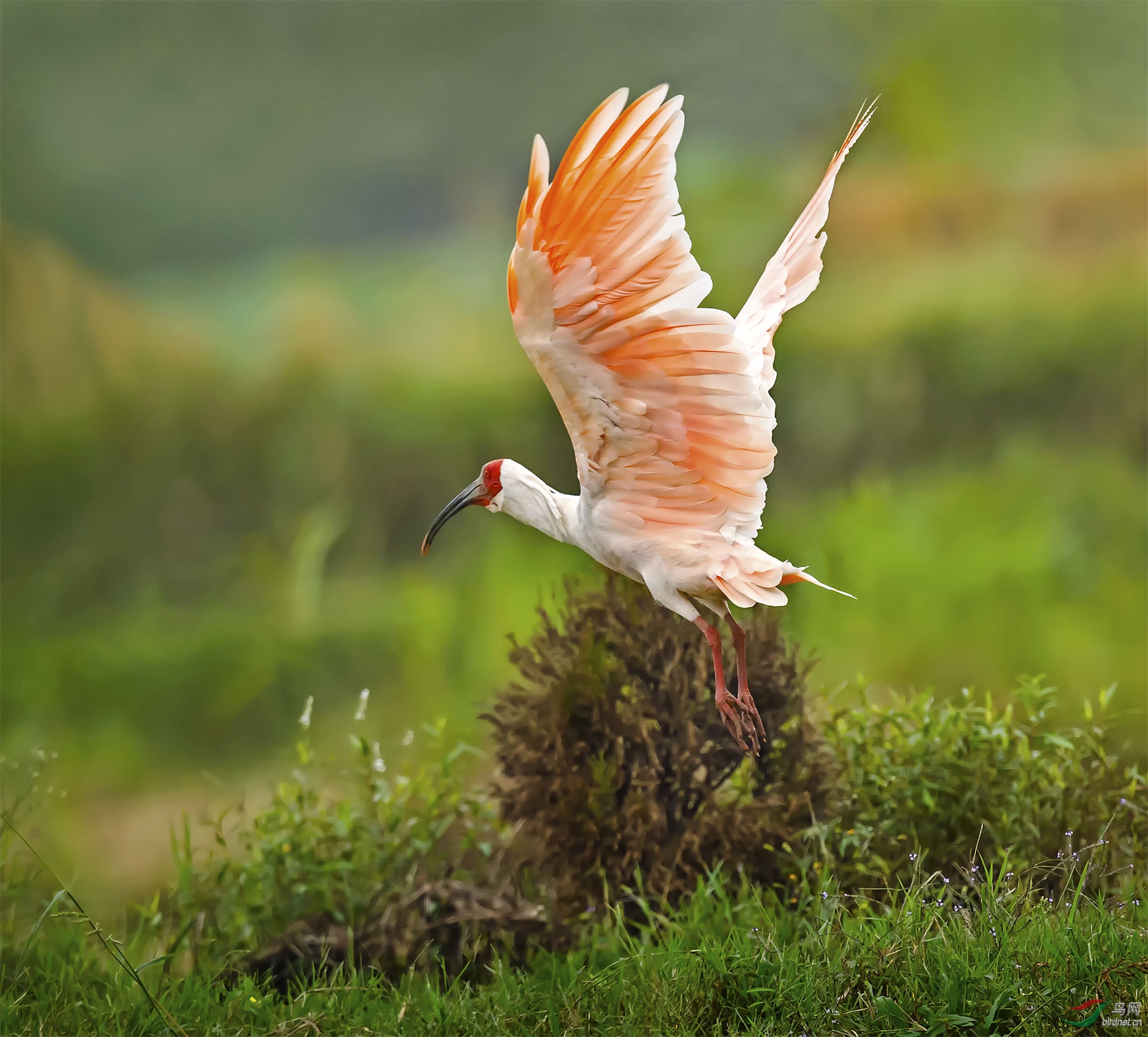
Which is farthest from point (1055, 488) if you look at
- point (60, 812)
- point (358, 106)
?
point (60, 812)

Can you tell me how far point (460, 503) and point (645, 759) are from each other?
27.6 inches

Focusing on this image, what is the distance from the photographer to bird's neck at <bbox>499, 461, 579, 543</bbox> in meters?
1.89

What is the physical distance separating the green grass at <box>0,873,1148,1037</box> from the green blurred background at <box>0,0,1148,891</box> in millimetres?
745

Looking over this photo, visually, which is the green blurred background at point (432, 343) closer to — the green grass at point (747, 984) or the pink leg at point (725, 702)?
the green grass at point (747, 984)

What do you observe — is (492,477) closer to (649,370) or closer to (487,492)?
(487,492)

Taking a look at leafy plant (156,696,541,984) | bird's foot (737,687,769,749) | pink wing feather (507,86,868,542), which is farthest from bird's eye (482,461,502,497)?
leafy plant (156,696,541,984)

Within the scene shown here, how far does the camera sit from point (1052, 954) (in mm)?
1928

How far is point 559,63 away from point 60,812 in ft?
8.04

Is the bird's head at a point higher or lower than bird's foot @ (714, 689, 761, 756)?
higher

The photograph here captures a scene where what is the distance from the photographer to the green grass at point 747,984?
1881mm

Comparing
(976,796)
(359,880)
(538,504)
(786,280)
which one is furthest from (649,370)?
(359,880)

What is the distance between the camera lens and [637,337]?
1636mm

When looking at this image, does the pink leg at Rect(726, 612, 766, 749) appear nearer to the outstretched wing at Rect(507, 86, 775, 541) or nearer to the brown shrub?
the outstretched wing at Rect(507, 86, 775, 541)

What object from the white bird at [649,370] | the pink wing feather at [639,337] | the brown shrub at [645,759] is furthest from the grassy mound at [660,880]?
the pink wing feather at [639,337]
